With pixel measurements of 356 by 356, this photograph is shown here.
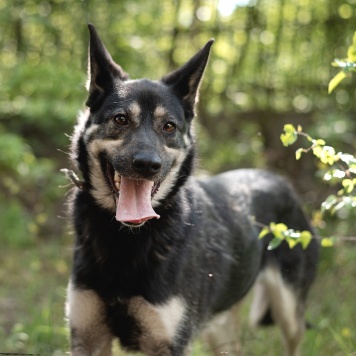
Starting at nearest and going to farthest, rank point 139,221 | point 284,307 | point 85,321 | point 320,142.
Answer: point 320,142 → point 139,221 → point 85,321 → point 284,307

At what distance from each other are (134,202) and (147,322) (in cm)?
73

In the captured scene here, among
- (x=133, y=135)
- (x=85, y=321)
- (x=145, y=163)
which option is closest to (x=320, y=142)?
(x=145, y=163)

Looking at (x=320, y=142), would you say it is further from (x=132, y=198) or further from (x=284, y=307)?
(x=284, y=307)

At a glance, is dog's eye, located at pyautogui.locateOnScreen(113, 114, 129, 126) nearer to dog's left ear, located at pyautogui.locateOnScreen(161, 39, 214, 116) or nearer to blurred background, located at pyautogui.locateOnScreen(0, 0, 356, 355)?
dog's left ear, located at pyautogui.locateOnScreen(161, 39, 214, 116)

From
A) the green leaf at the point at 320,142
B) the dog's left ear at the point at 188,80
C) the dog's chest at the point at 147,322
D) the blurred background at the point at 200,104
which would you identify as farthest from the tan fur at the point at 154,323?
the blurred background at the point at 200,104

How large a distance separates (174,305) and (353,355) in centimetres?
143

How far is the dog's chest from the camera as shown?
13.1ft

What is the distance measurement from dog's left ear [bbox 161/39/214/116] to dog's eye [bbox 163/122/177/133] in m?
0.31

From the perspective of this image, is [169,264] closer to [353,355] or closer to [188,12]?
[353,355]

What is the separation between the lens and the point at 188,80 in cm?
432

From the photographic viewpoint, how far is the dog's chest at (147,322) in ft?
13.1

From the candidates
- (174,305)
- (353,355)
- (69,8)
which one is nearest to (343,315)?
(353,355)

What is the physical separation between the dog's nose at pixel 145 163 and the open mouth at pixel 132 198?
175 mm

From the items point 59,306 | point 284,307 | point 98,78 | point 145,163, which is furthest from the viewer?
point 59,306
